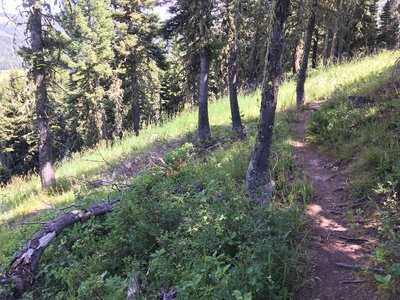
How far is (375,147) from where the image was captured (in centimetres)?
563

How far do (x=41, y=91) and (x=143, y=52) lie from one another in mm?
14087

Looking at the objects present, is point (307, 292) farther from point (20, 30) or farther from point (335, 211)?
point (20, 30)

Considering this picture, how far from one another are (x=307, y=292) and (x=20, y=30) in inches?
488

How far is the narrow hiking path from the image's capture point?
3328 mm

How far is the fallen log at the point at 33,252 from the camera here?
429 centimetres

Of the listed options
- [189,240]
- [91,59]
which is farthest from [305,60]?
[91,59]

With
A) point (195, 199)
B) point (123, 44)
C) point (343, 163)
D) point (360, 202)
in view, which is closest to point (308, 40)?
point (343, 163)

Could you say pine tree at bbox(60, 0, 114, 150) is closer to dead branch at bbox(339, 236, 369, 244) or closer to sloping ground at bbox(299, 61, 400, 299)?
sloping ground at bbox(299, 61, 400, 299)

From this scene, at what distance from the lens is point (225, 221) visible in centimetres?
403

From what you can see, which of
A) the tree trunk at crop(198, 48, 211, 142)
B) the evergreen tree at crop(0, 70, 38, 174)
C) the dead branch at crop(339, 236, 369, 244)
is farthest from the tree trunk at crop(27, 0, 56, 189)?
the evergreen tree at crop(0, 70, 38, 174)

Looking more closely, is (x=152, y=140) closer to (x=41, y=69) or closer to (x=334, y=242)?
Result: (x=41, y=69)

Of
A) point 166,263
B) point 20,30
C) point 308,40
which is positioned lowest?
point 166,263

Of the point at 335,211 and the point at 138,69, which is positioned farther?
the point at 138,69

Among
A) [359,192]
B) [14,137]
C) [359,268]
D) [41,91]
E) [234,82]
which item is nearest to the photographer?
[359,268]
